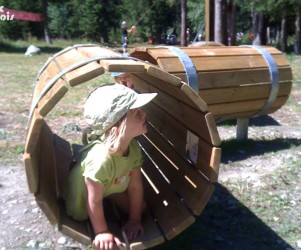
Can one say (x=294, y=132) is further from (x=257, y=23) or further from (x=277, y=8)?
(x=257, y=23)

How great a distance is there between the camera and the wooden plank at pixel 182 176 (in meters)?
3.09

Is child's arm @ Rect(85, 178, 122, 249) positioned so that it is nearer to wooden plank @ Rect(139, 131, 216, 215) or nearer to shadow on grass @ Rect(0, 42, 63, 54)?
wooden plank @ Rect(139, 131, 216, 215)

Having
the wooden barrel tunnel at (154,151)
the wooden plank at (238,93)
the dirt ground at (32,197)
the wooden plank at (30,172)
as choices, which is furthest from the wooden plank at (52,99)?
the wooden plank at (238,93)

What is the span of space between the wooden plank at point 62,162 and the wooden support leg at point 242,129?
2490 millimetres

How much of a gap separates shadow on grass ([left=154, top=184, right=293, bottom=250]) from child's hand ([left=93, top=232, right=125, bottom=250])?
76 centimetres

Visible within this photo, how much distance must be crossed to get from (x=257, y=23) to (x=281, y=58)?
2289 centimetres

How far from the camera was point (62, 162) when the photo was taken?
4105 mm

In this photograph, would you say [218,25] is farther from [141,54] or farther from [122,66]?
[122,66]

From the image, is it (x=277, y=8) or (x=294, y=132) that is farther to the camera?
(x=277, y=8)

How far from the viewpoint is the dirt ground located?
3668mm

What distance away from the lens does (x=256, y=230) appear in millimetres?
3850

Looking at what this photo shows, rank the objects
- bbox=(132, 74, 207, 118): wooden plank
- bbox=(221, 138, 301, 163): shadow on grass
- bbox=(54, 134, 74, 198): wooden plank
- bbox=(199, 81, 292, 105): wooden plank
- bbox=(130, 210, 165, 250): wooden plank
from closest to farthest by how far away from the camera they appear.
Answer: bbox=(130, 210, 165, 250): wooden plank, bbox=(132, 74, 207, 118): wooden plank, bbox=(54, 134, 74, 198): wooden plank, bbox=(199, 81, 292, 105): wooden plank, bbox=(221, 138, 301, 163): shadow on grass

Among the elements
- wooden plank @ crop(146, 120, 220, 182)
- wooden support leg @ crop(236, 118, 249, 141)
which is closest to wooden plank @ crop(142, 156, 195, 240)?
wooden plank @ crop(146, 120, 220, 182)

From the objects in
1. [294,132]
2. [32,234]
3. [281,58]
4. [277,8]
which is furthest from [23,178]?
[277,8]
